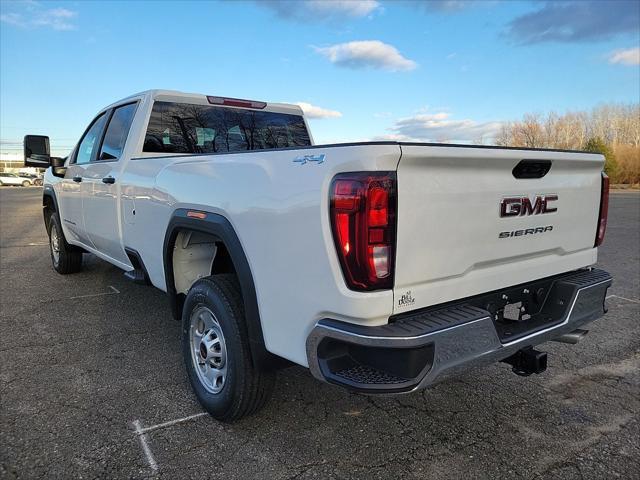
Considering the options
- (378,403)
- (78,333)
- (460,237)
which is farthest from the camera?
(78,333)

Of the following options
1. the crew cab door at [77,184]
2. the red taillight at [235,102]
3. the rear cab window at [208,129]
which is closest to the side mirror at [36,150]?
the crew cab door at [77,184]

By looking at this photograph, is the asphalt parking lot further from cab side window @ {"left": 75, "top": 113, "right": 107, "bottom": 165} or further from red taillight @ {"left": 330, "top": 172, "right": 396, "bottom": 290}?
cab side window @ {"left": 75, "top": 113, "right": 107, "bottom": 165}

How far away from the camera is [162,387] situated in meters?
3.37

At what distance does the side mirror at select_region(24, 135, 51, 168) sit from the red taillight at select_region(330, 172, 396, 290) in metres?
4.87

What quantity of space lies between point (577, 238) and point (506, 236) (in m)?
0.79

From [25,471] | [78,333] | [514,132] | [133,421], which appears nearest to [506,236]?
[133,421]

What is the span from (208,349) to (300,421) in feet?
2.29

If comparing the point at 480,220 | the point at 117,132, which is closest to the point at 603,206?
the point at 480,220

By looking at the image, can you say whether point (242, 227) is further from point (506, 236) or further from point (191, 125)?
point (191, 125)

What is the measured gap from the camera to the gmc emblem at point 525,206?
244 centimetres

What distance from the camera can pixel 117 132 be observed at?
469 cm

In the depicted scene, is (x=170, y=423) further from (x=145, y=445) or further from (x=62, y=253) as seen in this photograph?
(x=62, y=253)

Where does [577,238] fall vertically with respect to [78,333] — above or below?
above

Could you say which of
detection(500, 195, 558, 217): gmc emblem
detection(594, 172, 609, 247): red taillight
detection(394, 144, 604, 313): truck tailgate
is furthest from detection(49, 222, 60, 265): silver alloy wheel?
detection(594, 172, 609, 247): red taillight
